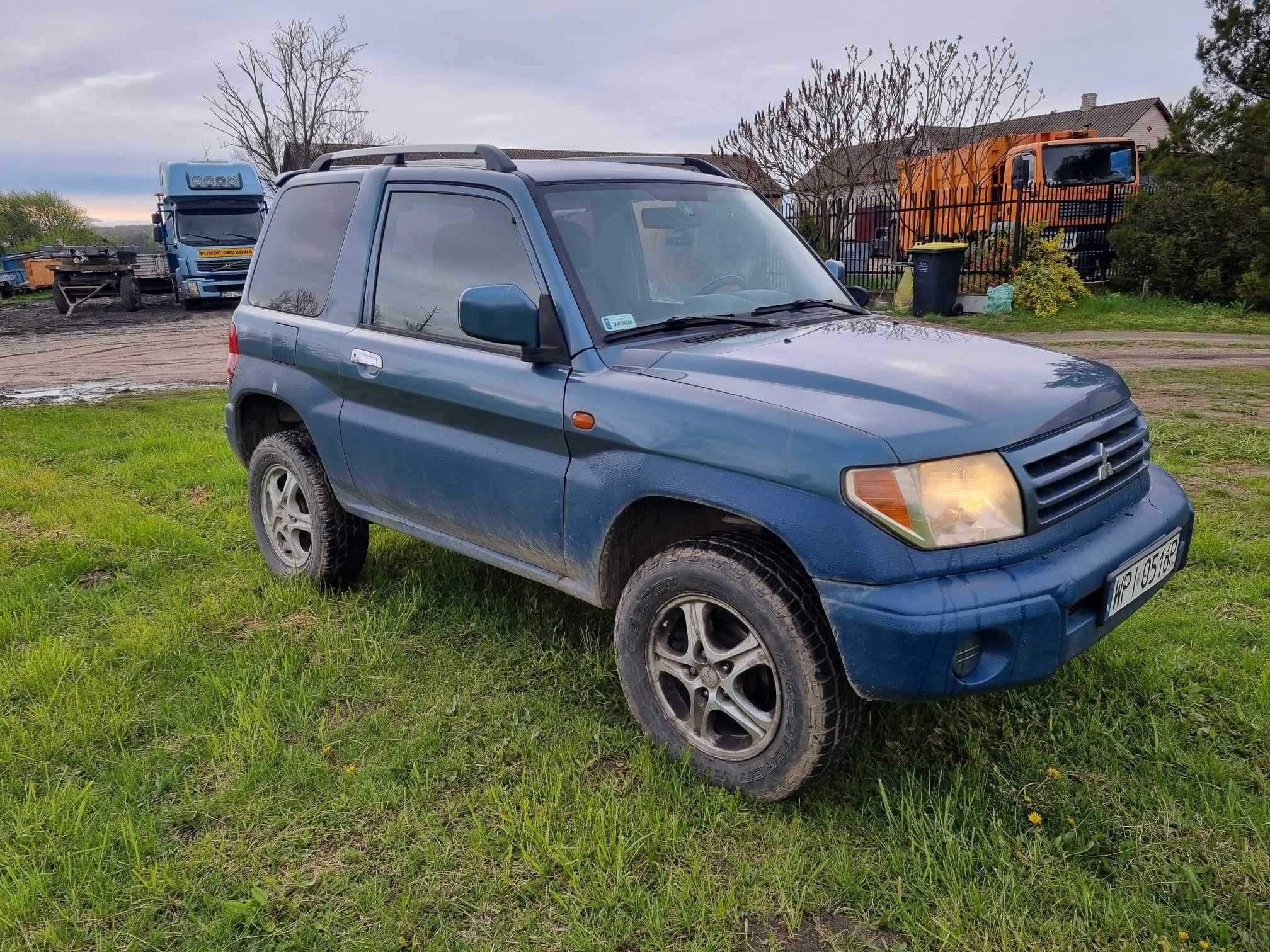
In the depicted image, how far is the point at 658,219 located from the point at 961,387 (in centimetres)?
146

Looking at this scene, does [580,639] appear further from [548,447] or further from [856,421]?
[856,421]

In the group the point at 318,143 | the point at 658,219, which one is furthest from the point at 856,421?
the point at 318,143

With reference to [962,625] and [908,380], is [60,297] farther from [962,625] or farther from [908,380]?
[962,625]

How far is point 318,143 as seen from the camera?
43.8 metres

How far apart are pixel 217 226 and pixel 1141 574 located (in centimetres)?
2412

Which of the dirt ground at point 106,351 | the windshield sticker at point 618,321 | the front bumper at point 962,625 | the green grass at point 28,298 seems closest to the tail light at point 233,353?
the windshield sticker at point 618,321

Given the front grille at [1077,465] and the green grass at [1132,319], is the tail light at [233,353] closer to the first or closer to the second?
the front grille at [1077,465]

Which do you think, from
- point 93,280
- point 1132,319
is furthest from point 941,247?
point 93,280

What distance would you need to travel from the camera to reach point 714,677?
2.87 meters

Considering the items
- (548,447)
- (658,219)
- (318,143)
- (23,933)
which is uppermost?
(318,143)

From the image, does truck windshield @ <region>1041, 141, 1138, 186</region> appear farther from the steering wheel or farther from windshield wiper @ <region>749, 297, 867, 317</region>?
the steering wheel

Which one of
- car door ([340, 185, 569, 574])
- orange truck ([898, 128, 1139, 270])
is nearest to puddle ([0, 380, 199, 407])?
car door ([340, 185, 569, 574])

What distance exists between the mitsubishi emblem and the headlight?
0.44 meters

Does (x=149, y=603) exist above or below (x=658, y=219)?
below
